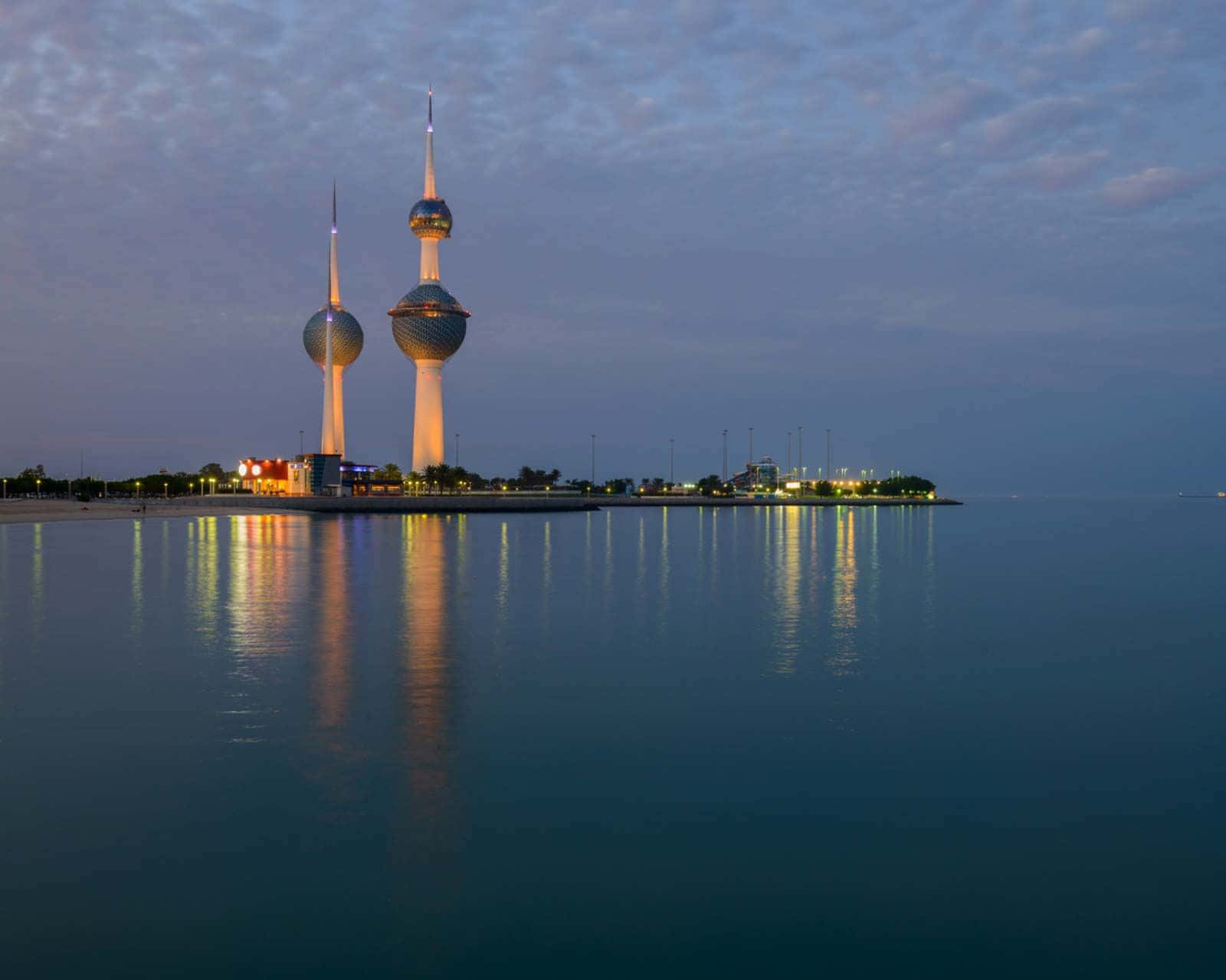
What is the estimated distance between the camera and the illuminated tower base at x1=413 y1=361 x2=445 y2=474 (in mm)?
195625

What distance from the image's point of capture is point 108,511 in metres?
115

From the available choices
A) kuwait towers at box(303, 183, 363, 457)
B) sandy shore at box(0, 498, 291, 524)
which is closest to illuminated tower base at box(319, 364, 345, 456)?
kuwait towers at box(303, 183, 363, 457)

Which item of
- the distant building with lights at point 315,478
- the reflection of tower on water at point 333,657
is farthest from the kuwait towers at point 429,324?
the reflection of tower on water at point 333,657

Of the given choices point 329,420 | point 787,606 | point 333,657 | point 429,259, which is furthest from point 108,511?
point 333,657

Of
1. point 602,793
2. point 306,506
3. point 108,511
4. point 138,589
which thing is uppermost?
point 306,506

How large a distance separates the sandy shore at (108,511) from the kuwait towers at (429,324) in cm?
6196

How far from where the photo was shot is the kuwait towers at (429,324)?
18900cm

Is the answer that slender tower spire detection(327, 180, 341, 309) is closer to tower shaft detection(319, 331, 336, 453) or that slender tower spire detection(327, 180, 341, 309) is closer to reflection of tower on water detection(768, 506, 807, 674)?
tower shaft detection(319, 331, 336, 453)

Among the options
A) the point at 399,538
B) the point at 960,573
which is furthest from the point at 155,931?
the point at 399,538

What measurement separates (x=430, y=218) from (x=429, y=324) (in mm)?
21529

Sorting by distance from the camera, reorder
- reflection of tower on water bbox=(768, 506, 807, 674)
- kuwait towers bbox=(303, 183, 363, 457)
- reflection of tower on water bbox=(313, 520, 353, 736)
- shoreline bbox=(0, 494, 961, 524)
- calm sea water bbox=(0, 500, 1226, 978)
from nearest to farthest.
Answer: calm sea water bbox=(0, 500, 1226, 978), reflection of tower on water bbox=(313, 520, 353, 736), reflection of tower on water bbox=(768, 506, 807, 674), shoreline bbox=(0, 494, 961, 524), kuwait towers bbox=(303, 183, 363, 457)

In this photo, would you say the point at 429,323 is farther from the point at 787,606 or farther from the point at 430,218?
the point at 787,606

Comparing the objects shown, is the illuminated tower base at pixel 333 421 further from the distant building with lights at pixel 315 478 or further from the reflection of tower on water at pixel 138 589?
the reflection of tower on water at pixel 138 589

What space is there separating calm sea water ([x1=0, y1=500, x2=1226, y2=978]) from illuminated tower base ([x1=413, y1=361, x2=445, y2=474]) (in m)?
170
